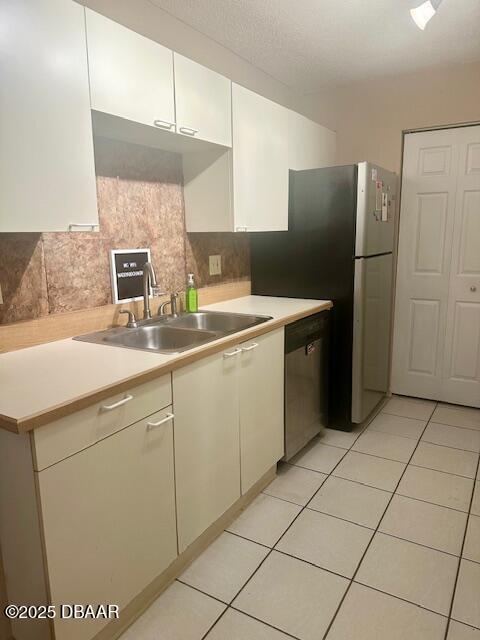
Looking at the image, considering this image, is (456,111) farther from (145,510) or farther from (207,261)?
(145,510)

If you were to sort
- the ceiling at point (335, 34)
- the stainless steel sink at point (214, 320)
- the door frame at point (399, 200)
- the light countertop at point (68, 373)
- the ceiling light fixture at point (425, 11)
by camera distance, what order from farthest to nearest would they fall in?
1. the door frame at point (399, 200)
2. the stainless steel sink at point (214, 320)
3. the ceiling at point (335, 34)
4. the ceiling light fixture at point (425, 11)
5. the light countertop at point (68, 373)

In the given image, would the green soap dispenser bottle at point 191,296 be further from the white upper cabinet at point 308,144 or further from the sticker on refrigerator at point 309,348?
the white upper cabinet at point 308,144

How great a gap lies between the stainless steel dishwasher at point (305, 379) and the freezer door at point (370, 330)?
0.20 meters

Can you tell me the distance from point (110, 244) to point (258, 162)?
0.97 meters

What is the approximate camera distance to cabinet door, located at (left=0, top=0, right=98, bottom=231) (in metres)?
1.34

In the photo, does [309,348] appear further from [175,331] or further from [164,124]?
[164,124]

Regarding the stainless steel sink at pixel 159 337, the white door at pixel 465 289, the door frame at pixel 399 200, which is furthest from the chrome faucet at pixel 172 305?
the white door at pixel 465 289

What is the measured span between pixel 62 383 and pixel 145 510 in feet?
1.76

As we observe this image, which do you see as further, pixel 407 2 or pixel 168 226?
pixel 168 226

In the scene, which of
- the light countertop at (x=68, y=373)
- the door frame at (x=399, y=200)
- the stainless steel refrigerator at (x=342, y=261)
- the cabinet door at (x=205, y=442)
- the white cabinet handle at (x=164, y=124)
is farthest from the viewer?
the door frame at (x=399, y=200)

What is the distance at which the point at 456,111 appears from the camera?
3.08m

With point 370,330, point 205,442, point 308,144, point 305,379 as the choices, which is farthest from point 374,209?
point 205,442

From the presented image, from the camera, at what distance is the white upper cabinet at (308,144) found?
283 centimetres

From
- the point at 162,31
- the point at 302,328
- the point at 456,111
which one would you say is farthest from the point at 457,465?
the point at 162,31
